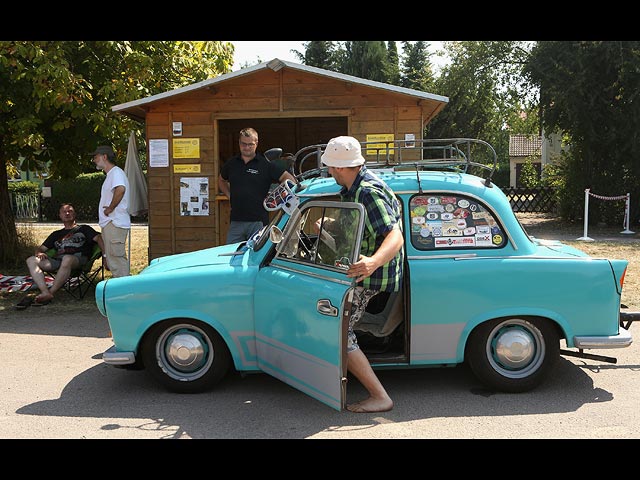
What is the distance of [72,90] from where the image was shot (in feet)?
32.4

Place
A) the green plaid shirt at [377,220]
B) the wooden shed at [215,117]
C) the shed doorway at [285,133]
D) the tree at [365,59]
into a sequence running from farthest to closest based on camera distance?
1. the tree at [365,59]
2. the shed doorway at [285,133]
3. the wooden shed at [215,117]
4. the green plaid shirt at [377,220]

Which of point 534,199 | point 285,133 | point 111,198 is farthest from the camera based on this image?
point 534,199

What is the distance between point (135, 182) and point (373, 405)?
6483 mm

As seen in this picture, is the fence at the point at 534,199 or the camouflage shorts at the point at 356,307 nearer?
the camouflage shorts at the point at 356,307

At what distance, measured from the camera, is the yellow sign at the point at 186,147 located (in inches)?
390

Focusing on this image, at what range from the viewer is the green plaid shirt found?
4637 mm

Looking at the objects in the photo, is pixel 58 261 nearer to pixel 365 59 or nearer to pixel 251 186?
pixel 251 186

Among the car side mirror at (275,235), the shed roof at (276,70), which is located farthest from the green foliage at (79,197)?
the car side mirror at (275,235)

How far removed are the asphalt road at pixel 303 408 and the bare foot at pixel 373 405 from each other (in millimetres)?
50

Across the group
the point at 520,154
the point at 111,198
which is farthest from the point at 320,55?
the point at 111,198

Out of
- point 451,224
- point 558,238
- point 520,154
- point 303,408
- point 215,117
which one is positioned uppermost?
point 520,154

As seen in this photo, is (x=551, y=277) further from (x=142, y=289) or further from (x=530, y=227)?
(x=530, y=227)

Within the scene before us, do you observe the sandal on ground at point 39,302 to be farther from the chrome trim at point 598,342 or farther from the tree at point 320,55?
the tree at point 320,55

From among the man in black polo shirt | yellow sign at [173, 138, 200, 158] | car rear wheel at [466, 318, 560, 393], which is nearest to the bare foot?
car rear wheel at [466, 318, 560, 393]
